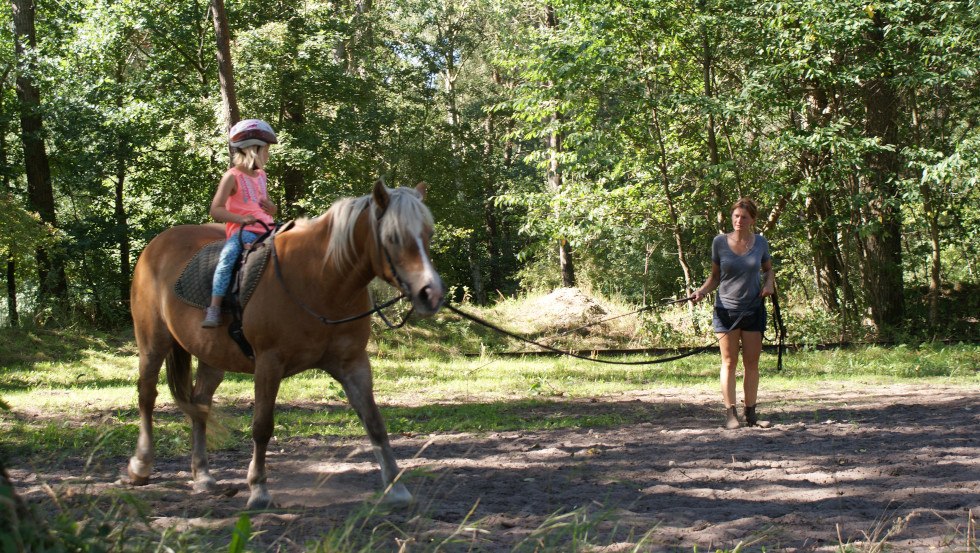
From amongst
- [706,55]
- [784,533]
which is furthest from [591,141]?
[784,533]

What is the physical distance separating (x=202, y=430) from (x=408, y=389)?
6045 mm

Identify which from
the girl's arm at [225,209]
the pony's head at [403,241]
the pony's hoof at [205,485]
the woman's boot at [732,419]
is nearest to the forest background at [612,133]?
the woman's boot at [732,419]

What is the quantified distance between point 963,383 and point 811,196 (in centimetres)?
633

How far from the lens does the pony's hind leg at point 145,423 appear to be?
19.8 ft

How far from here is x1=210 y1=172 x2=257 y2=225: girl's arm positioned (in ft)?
19.0

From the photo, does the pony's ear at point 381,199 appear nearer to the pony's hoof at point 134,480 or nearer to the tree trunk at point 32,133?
the pony's hoof at point 134,480

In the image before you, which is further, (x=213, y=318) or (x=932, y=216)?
(x=932, y=216)

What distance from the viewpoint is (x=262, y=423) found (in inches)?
214

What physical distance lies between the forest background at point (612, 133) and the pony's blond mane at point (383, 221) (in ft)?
33.4

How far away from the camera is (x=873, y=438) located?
24.0 feet

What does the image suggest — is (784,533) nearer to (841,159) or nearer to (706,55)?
(841,159)

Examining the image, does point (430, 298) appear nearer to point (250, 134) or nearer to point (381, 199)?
point (381, 199)

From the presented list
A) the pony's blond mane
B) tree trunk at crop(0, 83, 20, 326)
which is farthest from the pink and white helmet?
tree trunk at crop(0, 83, 20, 326)

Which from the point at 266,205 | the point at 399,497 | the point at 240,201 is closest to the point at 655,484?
the point at 399,497
